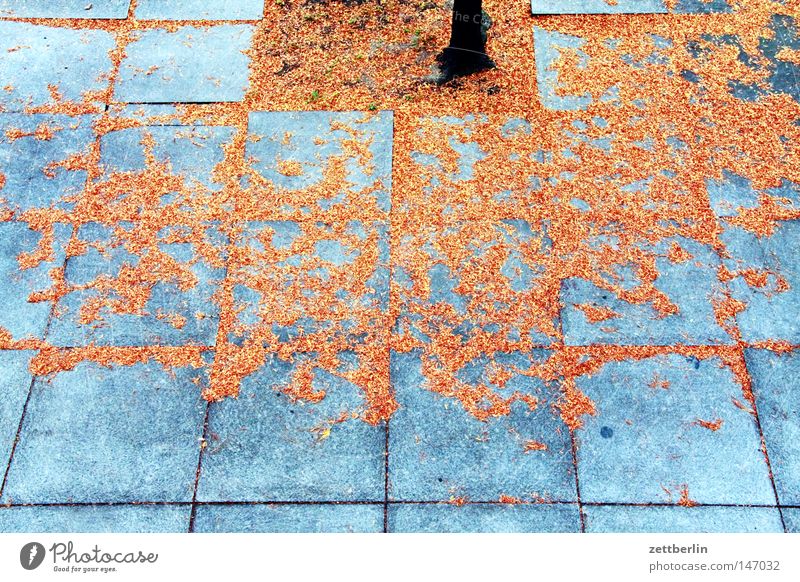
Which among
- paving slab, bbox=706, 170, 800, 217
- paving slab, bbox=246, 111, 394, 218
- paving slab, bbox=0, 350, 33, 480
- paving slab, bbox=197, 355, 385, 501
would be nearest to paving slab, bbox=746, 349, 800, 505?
paving slab, bbox=706, 170, 800, 217

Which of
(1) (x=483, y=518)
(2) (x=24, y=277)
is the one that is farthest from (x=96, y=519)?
(1) (x=483, y=518)

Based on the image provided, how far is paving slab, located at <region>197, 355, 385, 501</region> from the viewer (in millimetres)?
3908

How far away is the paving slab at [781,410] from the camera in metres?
3.89

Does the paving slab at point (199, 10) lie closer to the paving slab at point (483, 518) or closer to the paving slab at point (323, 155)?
the paving slab at point (323, 155)

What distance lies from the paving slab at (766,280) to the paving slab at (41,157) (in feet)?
15.1

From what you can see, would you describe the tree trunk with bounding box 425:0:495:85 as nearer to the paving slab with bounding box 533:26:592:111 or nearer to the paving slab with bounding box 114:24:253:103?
the paving slab with bounding box 533:26:592:111

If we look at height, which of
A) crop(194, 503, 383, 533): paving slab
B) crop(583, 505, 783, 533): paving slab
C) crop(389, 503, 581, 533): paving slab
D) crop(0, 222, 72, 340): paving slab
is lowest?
crop(583, 505, 783, 533): paving slab

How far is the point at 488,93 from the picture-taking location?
5566 mm

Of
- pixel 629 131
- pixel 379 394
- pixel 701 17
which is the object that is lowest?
pixel 379 394

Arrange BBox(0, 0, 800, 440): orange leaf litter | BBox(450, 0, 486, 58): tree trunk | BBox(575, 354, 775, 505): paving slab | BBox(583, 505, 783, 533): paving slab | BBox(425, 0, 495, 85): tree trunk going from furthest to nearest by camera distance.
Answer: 1. BBox(425, 0, 495, 85): tree trunk
2. BBox(450, 0, 486, 58): tree trunk
3. BBox(0, 0, 800, 440): orange leaf litter
4. BBox(575, 354, 775, 505): paving slab
5. BBox(583, 505, 783, 533): paving slab

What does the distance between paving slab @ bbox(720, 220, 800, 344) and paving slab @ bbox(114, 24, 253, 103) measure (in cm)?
388

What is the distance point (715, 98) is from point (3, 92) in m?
5.69

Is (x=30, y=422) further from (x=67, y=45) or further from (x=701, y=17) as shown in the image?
(x=701, y=17)
